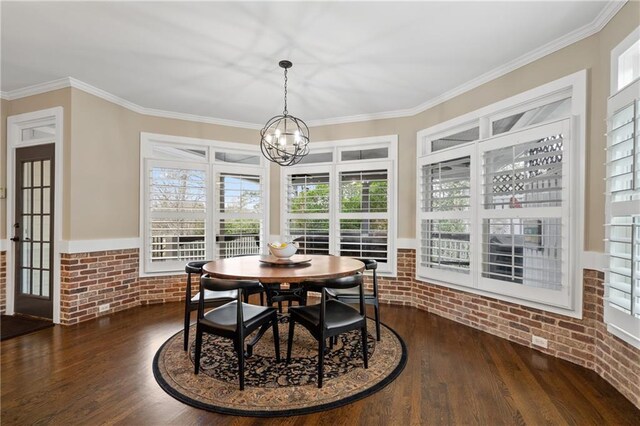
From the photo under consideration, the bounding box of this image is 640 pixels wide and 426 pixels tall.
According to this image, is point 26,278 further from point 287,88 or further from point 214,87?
point 287,88

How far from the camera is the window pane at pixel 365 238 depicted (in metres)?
4.67

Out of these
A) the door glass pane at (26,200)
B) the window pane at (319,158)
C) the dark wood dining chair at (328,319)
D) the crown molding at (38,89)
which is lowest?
the dark wood dining chair at (328,319)

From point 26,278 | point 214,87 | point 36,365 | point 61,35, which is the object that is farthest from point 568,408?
point 26,278

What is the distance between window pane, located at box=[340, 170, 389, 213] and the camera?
4684 mm

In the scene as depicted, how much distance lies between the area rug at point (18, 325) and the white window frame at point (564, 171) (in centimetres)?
461

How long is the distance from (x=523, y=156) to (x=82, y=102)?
16.1ft

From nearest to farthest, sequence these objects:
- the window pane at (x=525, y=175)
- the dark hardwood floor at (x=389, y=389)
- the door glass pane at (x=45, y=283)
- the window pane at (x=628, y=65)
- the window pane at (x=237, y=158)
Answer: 1. the dark hardwood floor at (x=389, y=389)
2. the window pane at (x=628, y=65)
3. the window pane at (x=525, y=175)
4. the door glass pane at (x=45, y=283)
5. the window pane at (x=237, y=158)

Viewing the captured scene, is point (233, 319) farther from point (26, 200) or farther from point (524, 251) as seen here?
point (26, 200)

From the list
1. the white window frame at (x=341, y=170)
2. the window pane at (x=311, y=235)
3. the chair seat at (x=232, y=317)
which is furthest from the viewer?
the window pane at (x=311, y=235)

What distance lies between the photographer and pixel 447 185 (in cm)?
396

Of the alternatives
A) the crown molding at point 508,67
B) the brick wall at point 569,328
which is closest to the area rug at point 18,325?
the crown molding at point 508,67

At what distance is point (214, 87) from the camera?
151 inches

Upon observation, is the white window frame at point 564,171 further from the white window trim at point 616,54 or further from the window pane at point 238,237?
the window pane at point 238,237

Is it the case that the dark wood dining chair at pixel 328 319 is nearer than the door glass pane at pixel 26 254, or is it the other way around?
the dark wood dining chair at pixel 328 319
